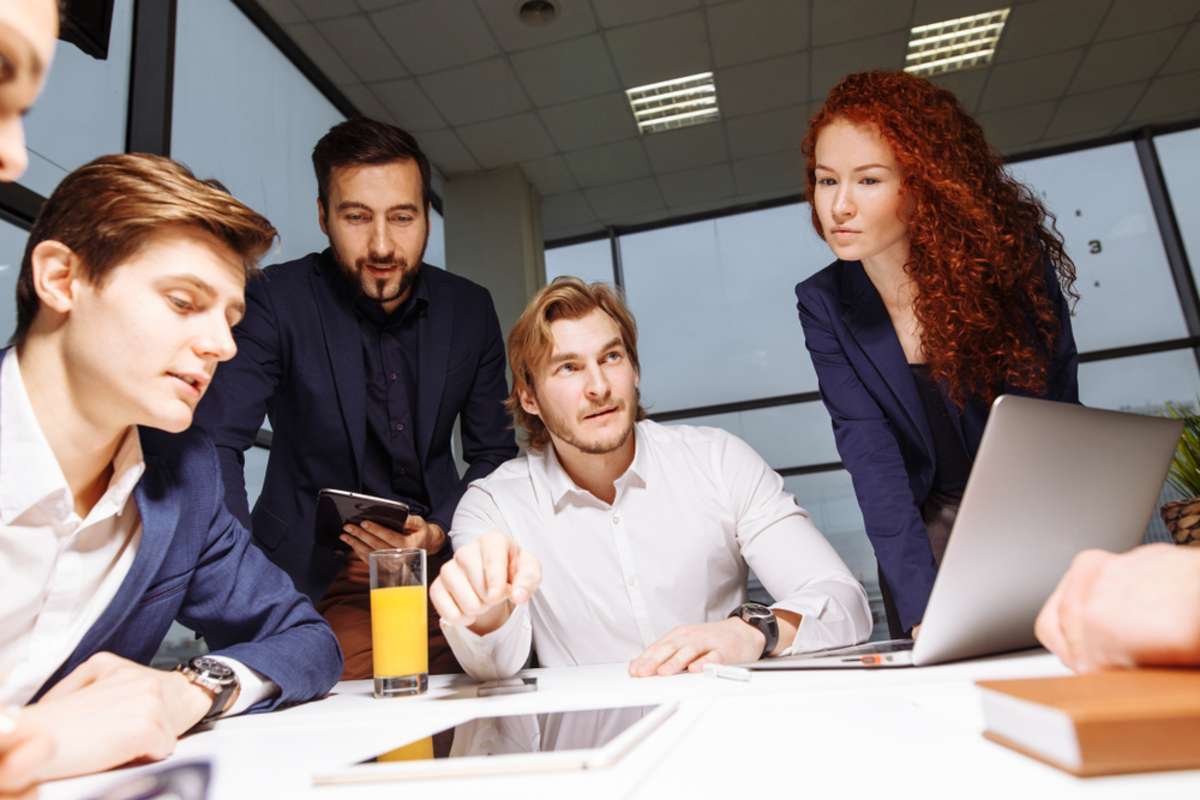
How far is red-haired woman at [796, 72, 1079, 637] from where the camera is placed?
1.46 m

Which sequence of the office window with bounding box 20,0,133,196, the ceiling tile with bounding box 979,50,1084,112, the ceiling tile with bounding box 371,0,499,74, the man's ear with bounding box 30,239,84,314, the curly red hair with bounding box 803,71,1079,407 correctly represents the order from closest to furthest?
1. the man's ear with bounding box 30,239,84,314
2. the curly red hair with bounding box 803,71,1079,407
3. the office window with bounding box 20,0,133,196
4. the ceiling tile with bounding box 371,0,499,74
5. the ceiling tile with bounding box 979,50,1084,112

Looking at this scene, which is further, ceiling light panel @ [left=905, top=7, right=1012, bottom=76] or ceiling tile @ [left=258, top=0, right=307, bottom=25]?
ceiling light panel @ [left=905, top=7, right=1012, bottom=76]

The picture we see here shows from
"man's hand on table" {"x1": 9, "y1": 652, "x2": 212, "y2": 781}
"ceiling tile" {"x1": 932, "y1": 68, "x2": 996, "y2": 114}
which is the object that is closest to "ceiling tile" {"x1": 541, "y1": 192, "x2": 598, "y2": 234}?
"ceiling tile" {"x1": 932, "y1": 68, "x2": 996, "y2": 114}

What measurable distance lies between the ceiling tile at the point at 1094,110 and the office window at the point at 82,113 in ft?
15.4

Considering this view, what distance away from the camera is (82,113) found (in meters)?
2.24

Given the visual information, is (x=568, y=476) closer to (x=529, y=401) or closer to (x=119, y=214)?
(x=529, y=401)

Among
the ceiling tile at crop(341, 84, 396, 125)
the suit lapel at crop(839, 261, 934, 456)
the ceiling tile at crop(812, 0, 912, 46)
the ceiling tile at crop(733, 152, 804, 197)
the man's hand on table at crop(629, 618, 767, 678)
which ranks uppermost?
the ceiling tile at crop(341, 84, 396, 125)

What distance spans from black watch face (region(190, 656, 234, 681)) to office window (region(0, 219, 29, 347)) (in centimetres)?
155

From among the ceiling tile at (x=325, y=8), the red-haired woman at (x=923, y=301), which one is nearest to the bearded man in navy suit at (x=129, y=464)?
the red-haired woman at (x=923, y=301)

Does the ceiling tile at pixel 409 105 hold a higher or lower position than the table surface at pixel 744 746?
higher

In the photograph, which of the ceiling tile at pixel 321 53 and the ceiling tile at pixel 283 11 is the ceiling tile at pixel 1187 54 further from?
the ceiling tile at pixel 283 11

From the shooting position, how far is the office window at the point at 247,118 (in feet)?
9.08

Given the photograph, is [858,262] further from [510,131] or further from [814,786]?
[510,131]

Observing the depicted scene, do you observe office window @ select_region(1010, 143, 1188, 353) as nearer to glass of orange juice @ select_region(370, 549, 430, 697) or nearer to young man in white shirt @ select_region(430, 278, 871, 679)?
young man in white shirt @ select_region(430, 278, 871, 679)
